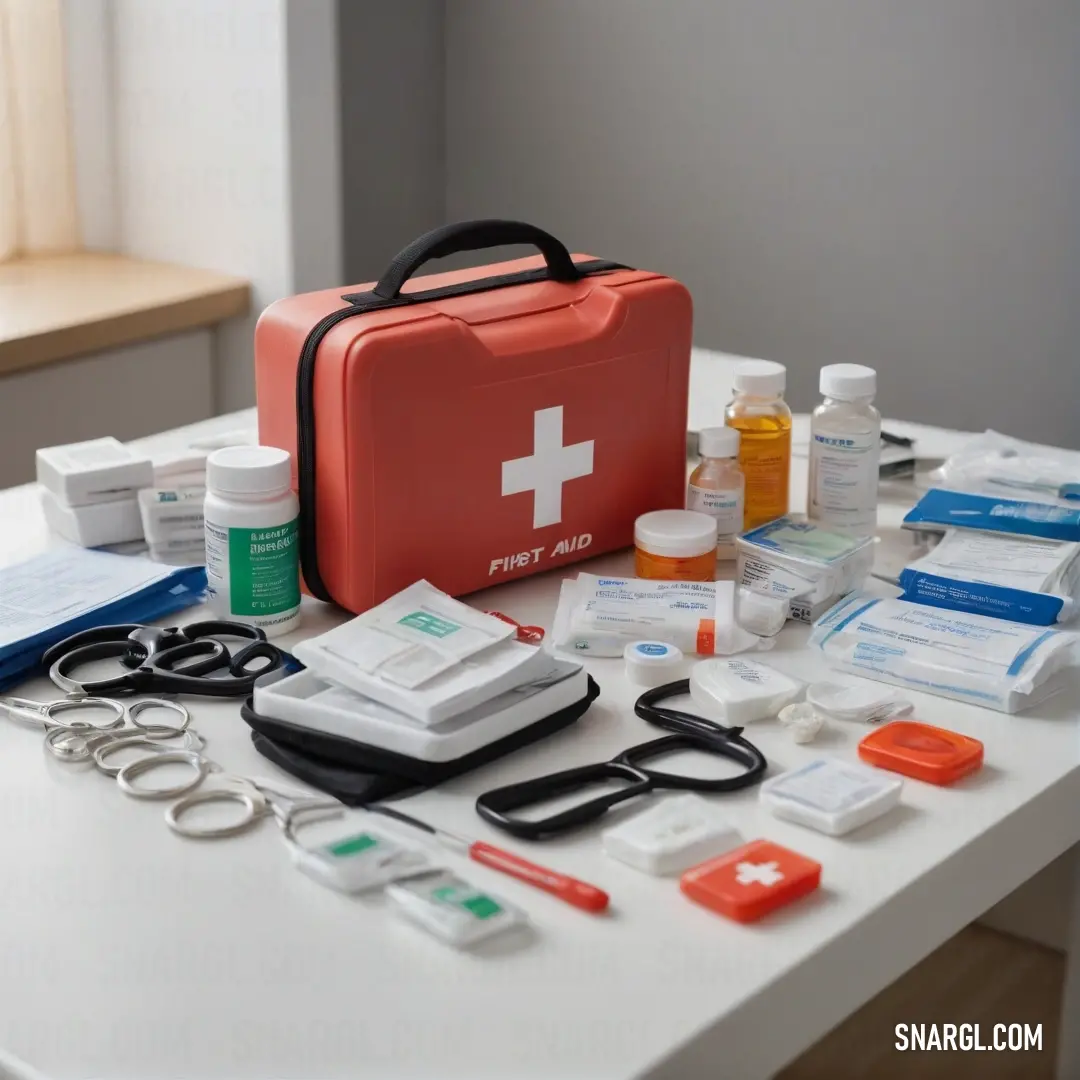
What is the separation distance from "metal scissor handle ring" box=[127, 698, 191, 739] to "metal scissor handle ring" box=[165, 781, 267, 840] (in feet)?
0.20

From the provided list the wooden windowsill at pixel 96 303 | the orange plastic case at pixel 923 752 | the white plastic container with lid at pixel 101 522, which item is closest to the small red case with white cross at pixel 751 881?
the orange plastic case at pixel 923 752

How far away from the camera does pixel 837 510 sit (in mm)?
997

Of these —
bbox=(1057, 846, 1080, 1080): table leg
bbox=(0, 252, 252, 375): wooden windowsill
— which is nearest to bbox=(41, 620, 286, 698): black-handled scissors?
bbox=(1057, 846, 1080, 1080): table leg

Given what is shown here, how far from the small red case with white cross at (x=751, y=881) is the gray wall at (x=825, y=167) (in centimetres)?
143

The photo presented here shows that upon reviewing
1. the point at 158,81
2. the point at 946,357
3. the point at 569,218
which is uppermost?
the point at 158,81

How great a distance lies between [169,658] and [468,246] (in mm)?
333

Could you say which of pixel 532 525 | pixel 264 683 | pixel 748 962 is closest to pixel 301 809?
pixel 264 683

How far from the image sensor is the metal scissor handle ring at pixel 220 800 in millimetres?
658

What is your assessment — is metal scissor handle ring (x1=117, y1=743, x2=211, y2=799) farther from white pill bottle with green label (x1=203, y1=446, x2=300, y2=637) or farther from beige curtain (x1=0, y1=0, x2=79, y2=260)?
beige curtain (x1=0, y1=0, x2=79, y2=260)

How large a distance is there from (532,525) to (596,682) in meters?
0.17

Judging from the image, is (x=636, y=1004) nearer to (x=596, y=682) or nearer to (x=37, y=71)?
(x=596, y=682)

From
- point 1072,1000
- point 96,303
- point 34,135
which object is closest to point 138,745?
point 1072,1000

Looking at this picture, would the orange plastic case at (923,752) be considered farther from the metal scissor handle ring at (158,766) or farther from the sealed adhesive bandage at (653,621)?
the metal scissor handle ring at (158,766)

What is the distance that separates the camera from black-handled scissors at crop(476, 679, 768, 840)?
2.16 ft
